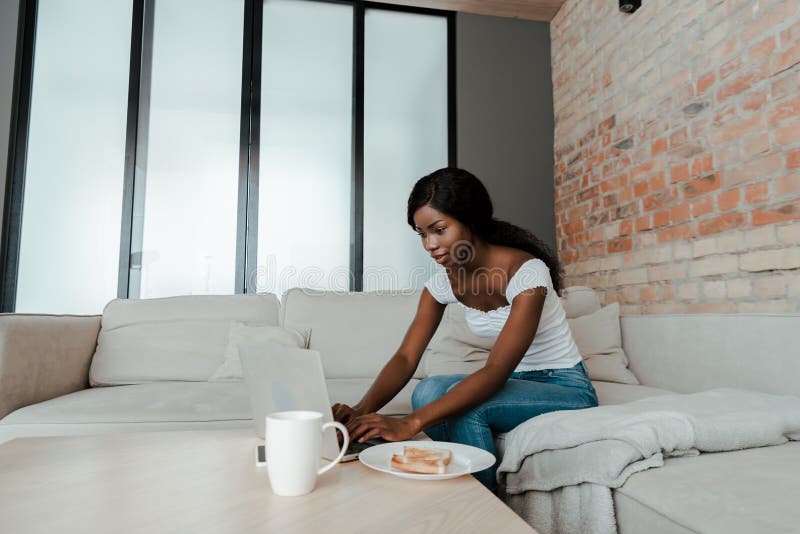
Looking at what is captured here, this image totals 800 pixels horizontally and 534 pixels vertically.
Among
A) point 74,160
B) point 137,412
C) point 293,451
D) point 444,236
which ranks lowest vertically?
point 137,412

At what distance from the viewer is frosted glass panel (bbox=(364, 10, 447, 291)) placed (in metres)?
3.45

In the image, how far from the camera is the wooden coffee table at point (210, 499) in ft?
2.05

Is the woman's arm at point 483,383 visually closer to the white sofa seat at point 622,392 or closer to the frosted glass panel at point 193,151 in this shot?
the white sofa seat at point 622,392

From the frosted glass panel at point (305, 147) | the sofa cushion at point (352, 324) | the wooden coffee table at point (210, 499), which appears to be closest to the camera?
the wooden coffee table at point (210, 499)

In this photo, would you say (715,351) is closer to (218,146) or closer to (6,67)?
(218,146)

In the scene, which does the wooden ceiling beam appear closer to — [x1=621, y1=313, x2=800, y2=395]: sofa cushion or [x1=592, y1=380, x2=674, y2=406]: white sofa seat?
[x1=621, y1=313, x2=800, y2=395]: sofa cushion

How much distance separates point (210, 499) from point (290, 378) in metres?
0.19

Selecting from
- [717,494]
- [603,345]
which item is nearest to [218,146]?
[603,345]

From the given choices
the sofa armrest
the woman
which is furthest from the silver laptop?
the sofa armrest

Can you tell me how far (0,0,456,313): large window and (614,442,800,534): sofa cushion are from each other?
2541 mm

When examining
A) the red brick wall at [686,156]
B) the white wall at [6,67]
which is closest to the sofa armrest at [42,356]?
the white wall at [6,67]

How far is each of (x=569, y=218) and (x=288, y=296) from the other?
1.79m

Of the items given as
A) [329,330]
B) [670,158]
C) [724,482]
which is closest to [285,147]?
[329,330]

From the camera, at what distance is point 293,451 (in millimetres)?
689
